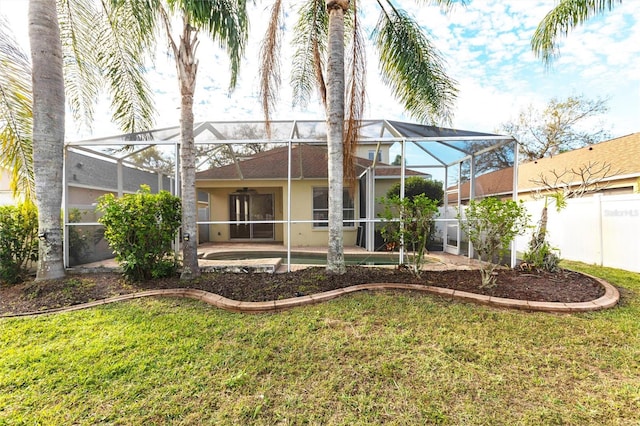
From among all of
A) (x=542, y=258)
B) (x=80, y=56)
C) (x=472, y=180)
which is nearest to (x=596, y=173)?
(x=472, y=180)

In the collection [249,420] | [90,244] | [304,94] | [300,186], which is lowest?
[249,420]

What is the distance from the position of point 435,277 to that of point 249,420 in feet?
14.2

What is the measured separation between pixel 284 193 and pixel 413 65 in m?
7.43

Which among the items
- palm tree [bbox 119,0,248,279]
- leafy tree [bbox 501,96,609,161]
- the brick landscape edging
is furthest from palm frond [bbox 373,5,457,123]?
leafy tree [bbox 501,96,609,161]

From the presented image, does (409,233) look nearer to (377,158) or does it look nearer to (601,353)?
(601,353)

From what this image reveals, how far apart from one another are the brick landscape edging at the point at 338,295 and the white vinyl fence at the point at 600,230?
265cm

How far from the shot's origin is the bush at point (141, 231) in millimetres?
4781

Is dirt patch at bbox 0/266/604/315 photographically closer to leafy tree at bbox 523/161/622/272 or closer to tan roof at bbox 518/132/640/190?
leafy tree at bbox 523/161/622/272

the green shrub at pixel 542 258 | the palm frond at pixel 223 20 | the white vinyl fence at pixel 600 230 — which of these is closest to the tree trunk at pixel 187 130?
the palm frond at pixel 223 20

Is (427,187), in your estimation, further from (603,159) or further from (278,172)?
(603,159)

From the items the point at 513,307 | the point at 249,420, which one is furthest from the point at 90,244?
the point at 513,307

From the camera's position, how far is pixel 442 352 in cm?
279

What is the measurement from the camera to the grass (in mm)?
2006

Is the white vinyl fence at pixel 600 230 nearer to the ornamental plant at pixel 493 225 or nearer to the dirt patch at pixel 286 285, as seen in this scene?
the dirt patch at pixel 286 285
